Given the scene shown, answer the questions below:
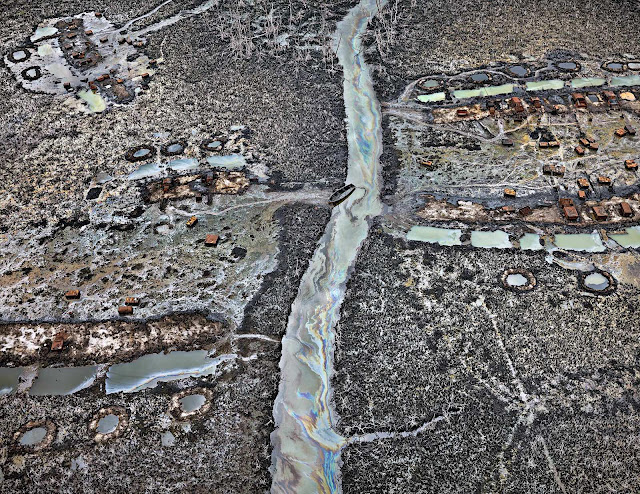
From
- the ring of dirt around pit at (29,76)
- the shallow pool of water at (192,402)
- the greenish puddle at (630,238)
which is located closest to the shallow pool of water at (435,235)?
the greenish puddle at (630,238)

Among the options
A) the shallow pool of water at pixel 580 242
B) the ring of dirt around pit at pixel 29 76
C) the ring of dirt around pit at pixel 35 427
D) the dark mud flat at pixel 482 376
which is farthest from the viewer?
the ring of dirt around pit at pixel 29 76

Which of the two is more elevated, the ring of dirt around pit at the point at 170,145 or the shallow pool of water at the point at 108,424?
the ring of dirt around pit at the point at 170,145

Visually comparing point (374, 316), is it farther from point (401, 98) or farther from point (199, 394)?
point (401, 98)

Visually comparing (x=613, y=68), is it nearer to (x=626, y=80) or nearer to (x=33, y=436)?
(x=626, y=80)

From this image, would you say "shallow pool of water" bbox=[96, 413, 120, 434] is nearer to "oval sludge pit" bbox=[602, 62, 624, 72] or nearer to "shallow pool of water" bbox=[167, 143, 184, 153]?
"shallow pool of water" bbox=[167, 143, 184, 153]

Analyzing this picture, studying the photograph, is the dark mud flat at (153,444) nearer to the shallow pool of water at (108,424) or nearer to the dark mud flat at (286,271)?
the shallow pool of water at (108,424)

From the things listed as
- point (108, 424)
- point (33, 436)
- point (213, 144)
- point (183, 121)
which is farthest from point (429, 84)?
point (33, 436)
